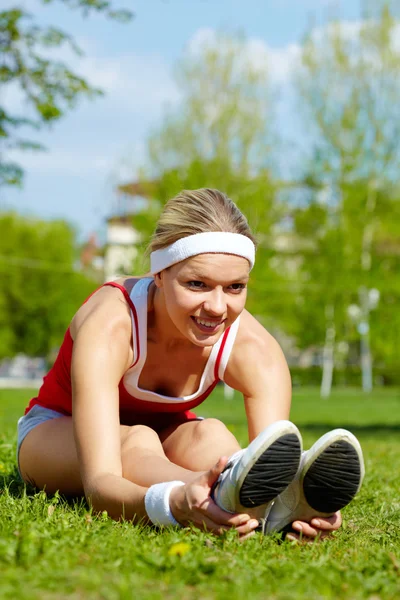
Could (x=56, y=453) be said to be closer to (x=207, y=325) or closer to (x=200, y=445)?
(x=200, y=445)

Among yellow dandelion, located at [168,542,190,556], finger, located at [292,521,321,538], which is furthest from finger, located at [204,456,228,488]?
finger, located at [292,521,321,538]

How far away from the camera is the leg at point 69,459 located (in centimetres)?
299

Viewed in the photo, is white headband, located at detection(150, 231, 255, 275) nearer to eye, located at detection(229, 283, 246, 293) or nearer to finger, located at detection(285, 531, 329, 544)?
eye, located at detection(229, 283, 246, 293)

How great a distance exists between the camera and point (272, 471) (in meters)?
2.57

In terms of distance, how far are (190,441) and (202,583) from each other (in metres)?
1.18

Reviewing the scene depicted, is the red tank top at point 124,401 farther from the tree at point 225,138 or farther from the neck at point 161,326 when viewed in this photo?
the tree at point 225,138

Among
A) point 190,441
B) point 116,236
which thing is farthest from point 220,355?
point 116,236

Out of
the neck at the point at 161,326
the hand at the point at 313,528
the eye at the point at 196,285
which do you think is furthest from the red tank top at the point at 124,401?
the hand at the point at 313,528

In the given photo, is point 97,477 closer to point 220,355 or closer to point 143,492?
point 143,492

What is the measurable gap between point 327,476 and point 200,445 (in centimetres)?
71

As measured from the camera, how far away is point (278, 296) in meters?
31.4

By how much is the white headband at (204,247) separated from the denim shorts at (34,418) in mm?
912

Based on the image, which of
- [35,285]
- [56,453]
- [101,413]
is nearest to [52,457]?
[56,453]

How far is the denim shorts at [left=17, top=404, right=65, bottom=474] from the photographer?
371 centimetres
